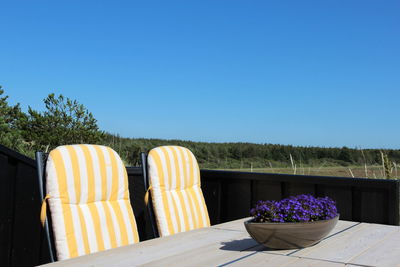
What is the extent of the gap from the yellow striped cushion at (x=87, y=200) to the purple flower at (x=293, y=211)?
2.57 feet

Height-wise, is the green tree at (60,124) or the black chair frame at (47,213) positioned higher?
the green tree at (60,124)

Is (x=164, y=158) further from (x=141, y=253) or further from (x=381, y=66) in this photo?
(x=381, y=66)

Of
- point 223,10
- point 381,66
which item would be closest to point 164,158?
point 223,10

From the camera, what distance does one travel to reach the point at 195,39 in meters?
12.7

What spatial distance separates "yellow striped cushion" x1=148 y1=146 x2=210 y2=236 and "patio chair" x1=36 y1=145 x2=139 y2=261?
0.25m

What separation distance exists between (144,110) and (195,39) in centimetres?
373

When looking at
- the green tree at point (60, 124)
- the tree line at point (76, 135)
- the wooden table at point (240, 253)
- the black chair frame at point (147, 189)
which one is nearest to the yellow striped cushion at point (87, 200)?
the black chair frame at point (147, 189)

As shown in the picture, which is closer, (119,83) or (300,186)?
(300,186)

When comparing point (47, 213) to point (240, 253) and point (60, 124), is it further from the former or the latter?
point (60, 124)

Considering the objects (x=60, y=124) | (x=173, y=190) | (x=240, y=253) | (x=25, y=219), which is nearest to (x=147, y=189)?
(x=173, y=190)

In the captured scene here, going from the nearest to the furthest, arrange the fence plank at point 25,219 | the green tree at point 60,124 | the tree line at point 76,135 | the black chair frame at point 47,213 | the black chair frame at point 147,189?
the black chair frame at point 47,213
the black chair frame at point 147,189
the fence plank at point 25,219
the tree line at point 76,135
the green tree at point 60,124

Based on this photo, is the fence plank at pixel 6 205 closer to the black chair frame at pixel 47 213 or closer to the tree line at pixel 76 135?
the black chair frame at pixel 47 213

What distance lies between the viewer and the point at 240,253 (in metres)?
1.38

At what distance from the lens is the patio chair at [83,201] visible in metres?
1.72
